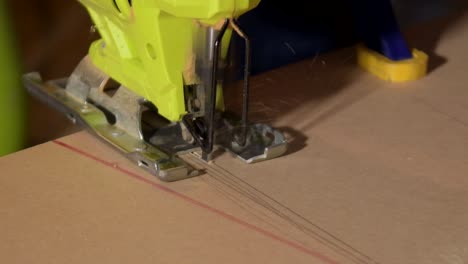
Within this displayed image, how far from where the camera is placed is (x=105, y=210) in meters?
0.85

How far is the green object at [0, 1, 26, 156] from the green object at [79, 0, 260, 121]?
228 millimetres

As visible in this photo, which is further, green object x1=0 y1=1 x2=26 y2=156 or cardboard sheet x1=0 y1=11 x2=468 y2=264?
green object x1=0 y1=1 x2=26 y2=156

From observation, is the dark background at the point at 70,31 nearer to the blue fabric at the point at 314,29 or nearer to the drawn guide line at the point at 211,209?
the blue fabric at the point at 314,29

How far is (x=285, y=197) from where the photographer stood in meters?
0.88

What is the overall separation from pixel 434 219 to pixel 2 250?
41 cm

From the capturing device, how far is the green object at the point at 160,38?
0.81 metres

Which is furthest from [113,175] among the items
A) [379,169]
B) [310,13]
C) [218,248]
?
[310,13]

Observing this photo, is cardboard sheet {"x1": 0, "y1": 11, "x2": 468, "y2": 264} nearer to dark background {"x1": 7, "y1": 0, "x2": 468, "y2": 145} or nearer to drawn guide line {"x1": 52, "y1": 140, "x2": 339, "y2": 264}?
drawn guide line {"x1": 52, "y1": 140, "x2": 339, "y2": 264}

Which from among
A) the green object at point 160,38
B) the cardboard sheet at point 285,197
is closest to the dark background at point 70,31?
the cardboard sheet at point 285,197

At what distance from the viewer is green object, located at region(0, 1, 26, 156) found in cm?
115

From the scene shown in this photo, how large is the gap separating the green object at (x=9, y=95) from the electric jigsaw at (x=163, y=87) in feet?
0.31

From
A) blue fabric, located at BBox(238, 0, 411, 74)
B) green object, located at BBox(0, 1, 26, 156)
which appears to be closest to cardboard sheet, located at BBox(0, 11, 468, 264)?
blue fabric, located at BBox(238, 0, 411, 74)

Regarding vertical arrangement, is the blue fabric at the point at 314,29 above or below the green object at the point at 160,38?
below

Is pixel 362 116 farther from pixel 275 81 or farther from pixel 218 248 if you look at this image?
pixel 218 248
